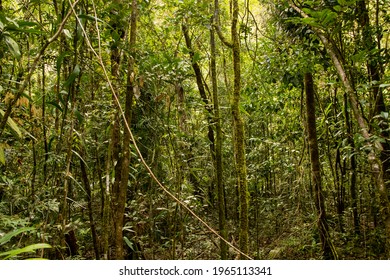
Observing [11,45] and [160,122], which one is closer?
[11,45]

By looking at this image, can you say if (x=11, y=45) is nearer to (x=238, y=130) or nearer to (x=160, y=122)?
(x=238, y=130)

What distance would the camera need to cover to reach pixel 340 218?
4.20 m

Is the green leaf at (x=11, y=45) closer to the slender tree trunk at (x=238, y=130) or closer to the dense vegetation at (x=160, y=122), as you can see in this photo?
the dense vegetation at (x=160, y=122)

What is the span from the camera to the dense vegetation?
1.82 metres

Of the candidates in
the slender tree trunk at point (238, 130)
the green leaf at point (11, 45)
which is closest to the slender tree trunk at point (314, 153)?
the slender tree trunk at point (238, 130)

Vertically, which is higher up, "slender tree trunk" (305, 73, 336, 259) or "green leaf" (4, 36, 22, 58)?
"green leaf" (4, 36, 22, 58)

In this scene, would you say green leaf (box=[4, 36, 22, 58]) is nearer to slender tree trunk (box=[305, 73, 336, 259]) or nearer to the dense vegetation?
the dense vegetation

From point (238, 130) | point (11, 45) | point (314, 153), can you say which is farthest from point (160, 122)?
point (11, 45)

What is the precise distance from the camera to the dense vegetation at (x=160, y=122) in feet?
5.97

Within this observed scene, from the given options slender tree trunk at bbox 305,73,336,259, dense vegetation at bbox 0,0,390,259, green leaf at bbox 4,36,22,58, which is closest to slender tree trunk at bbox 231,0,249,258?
dense vegetation at bbox 0,0,390,259

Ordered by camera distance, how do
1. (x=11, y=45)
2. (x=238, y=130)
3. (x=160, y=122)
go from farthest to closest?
(x=160, y=122), (x=238, y=130), (x=11, y=45)

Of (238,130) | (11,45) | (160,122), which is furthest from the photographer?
(160,122)

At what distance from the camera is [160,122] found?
328 centimetres

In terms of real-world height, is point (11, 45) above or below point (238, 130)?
above
